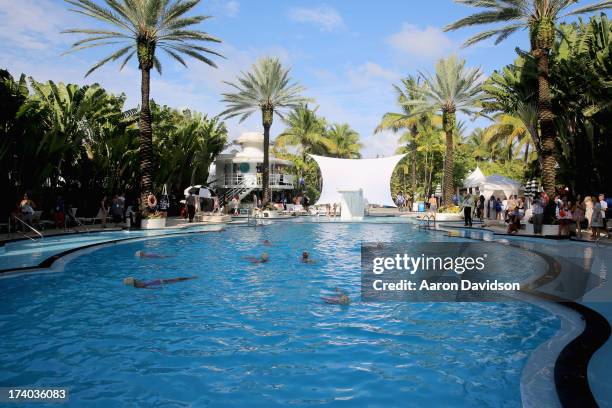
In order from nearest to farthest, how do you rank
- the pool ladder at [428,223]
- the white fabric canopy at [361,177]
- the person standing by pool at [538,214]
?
the person standing by pool at [538,214]
the pool ladder at [428,223]
the white fabric canopy at [361,177]

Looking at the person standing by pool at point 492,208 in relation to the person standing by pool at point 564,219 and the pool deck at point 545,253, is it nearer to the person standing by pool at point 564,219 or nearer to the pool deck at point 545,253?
the pool deck at point 545,253

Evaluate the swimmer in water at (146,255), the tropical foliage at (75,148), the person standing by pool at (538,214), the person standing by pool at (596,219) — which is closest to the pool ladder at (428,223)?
the person standing by pool at (538,214)

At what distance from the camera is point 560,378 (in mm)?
4254

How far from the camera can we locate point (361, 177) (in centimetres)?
3712

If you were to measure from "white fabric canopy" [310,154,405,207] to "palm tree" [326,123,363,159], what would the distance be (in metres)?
20.5

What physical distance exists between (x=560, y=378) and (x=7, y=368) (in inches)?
226

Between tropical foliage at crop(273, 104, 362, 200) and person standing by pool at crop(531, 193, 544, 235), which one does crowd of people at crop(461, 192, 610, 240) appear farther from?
tropical foliage at crop(273, 104, 362, 200)

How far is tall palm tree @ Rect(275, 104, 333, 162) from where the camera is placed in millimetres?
54719

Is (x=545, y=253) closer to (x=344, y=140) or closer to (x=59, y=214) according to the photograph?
(x=59, y=214)

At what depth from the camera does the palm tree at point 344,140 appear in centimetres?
5931

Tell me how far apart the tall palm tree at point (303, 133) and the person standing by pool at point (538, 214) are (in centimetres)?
3773

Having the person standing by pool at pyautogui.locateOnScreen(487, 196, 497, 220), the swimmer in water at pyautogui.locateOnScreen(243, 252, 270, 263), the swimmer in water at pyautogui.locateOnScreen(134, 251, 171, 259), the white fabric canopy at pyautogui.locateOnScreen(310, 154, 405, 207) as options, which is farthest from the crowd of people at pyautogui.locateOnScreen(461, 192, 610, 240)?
the white fabric canopy at pyautogui.locateOnScreen(310, 154, 405, 207)

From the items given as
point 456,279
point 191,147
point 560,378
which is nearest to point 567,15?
point 456,279

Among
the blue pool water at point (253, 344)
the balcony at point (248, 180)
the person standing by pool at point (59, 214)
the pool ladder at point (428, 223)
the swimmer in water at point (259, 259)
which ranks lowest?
the blue pool water at point (253, 344)
